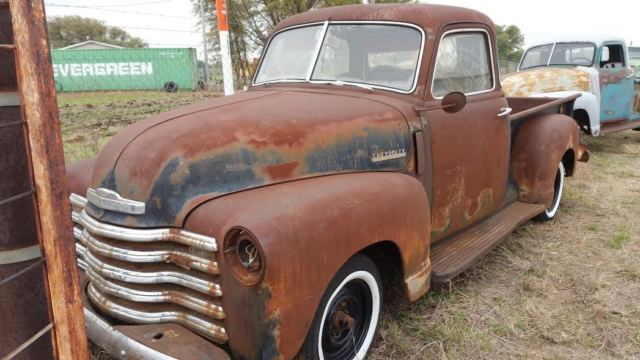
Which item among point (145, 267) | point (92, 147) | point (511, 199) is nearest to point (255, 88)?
point (145, 267)

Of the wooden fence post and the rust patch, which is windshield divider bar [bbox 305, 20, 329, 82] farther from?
the wooden fence post

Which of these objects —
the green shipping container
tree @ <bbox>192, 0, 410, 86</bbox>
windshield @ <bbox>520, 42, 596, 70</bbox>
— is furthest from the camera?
the green shipping container

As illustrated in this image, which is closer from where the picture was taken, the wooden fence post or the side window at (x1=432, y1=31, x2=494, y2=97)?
the wooden fence post

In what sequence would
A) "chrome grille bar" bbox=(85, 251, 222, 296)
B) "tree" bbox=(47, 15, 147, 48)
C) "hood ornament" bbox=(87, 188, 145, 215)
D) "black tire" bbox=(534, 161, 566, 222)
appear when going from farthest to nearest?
"tree" bbox=(47, 15, 147, 48), "black tire" bbox=(534, 161, 566, 222), "hood ornament" bbox=(87, 188, 145, 215), "chrome grille bar" bbox=(85, 251, 222, 296)

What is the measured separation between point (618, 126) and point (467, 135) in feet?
21.5

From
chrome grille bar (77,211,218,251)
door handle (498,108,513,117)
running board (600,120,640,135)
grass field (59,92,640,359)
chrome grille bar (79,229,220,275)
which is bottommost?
grass field (59,92,640,359)

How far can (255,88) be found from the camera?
3.48 m

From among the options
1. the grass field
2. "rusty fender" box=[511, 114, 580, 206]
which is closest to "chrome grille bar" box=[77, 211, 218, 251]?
the grass field

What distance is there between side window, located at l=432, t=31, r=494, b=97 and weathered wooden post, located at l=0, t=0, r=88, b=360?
2.28 m

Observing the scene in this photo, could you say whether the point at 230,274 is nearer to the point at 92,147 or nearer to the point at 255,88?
the point at 255,88

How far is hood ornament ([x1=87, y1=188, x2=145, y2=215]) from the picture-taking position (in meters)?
2.06

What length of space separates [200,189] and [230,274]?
0.44 m

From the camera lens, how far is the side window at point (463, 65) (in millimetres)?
3168

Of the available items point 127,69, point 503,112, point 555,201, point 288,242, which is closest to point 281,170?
point 288,242
